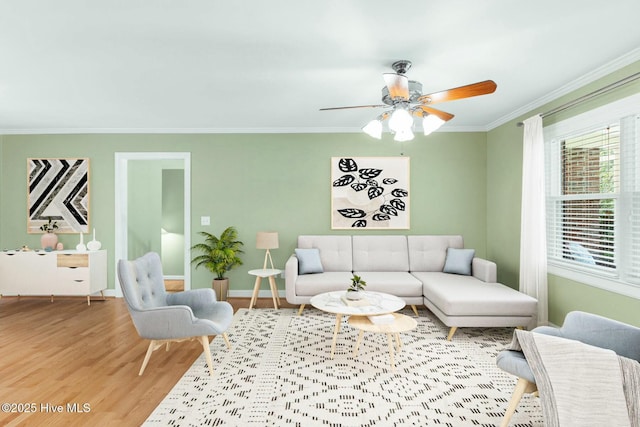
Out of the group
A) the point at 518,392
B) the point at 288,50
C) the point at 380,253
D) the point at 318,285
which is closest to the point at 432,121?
the point at 288,50

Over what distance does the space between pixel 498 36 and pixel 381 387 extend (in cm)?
270

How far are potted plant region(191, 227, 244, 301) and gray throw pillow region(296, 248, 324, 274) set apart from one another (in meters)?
1.03

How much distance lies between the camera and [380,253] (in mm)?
4973

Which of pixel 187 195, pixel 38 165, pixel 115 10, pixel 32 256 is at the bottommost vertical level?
pixel 32 256

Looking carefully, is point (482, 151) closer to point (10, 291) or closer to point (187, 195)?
point (187, 195)

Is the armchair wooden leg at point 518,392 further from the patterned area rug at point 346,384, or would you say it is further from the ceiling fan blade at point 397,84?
the ceiling fan blade at point 397,84

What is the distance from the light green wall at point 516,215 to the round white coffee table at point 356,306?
5.77 ft

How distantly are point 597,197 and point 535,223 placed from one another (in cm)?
64

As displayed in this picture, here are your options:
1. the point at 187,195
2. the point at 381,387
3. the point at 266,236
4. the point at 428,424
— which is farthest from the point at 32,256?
the point at 428,424

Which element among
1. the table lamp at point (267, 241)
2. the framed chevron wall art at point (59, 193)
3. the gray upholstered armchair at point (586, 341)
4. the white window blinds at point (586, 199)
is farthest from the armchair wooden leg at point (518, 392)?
the framed chevron wall art at point (59, 193)

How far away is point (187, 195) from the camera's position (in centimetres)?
537

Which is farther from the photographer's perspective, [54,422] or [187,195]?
[187,195]

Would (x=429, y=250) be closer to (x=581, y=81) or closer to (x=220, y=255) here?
(x=581, y=81)

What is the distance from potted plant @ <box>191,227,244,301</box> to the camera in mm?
4965
